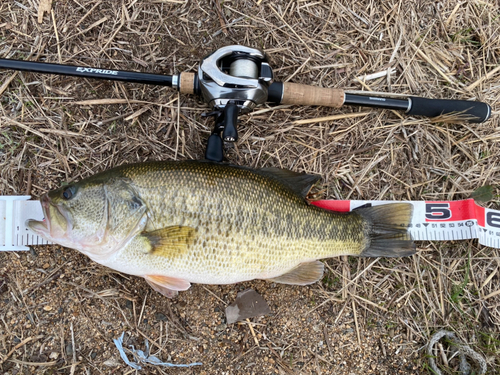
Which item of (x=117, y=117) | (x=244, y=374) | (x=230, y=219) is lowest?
(x=244, y=374)

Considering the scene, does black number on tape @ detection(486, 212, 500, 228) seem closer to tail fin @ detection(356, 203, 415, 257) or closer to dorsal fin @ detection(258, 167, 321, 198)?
tail fin @ detection(356, 203, 415, 257)

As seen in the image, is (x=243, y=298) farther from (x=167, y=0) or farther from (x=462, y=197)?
(x=167, y=0)

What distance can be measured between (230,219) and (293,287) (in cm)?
111

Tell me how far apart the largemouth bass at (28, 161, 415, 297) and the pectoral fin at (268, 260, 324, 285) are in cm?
16

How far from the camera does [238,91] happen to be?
8.61ft

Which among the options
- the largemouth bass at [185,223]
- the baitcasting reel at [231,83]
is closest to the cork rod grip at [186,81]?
the baitcasting reel at [231,83]

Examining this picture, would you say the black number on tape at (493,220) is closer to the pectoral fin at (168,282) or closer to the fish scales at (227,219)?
the fish scales at (227,219)

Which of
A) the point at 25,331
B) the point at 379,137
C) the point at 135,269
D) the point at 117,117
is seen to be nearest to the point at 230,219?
the point at 135,269

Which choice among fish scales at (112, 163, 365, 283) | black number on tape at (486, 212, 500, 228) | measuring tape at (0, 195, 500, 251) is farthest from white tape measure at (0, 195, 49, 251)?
black number on tape at (486, 212, 500, 228)

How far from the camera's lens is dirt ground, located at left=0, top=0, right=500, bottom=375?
9.87ft

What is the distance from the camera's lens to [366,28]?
131 inches

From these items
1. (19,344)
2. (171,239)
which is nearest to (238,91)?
(171,239)

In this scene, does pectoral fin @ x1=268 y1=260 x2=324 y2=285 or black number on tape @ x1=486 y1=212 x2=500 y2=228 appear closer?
pectoral fin @ x1=268 y1=260 x2=324 y2=285

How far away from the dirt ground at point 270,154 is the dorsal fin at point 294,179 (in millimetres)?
331
